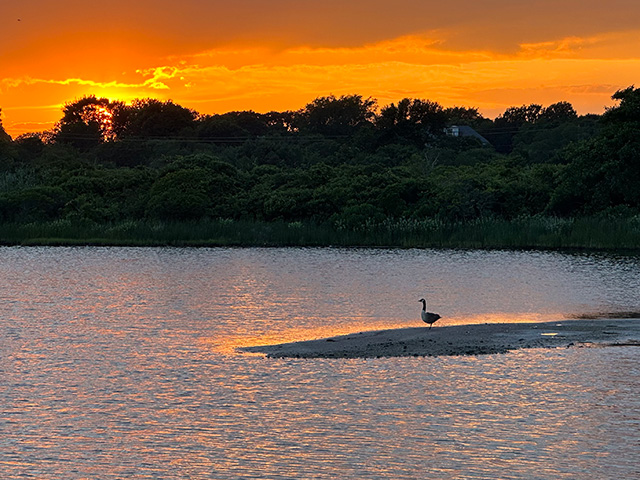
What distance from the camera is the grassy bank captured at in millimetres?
62062

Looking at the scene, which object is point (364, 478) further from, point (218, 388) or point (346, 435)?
point (218, 388)

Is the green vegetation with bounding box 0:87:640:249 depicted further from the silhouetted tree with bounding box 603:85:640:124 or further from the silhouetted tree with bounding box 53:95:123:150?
the silhouetted tree with bounding box 53:95:123:150

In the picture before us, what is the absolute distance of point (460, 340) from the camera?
26.8 m

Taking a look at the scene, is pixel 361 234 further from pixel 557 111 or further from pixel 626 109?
pixel 557 111

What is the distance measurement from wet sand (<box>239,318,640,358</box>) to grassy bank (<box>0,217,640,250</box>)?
32.7 metres

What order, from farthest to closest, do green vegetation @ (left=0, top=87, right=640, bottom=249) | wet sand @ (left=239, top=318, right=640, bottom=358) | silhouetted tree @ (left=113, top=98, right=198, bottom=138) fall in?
silhouetted tree @ (left=113, top=98, right=198, bottom=138) < green vegetation @ (left=0, top=87, right=640, bottom=249) < wet sand @ (left=239, top=318, right=640, bottom=358)

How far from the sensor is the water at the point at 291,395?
52.7 ft

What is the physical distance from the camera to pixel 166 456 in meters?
16.4

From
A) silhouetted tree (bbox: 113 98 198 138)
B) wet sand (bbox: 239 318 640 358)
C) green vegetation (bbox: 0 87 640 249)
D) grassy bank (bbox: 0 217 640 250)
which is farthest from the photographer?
silhouetted tree (bbox: 113 98 198 138)

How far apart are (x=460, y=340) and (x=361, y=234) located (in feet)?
133

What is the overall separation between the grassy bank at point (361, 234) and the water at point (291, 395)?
21655 millimetres

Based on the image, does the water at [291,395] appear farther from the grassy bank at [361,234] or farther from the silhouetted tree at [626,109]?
the silhouetted tree at [626,109]

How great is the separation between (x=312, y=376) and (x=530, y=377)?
16.0 feet

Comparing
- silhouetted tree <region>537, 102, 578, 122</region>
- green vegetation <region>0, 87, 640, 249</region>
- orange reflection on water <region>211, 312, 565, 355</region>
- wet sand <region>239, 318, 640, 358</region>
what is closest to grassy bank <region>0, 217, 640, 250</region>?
green vegetation <region>0, 87, 640, 249</region>
